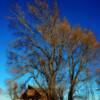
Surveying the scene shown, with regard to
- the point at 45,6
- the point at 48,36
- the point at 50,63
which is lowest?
the point at 50,63

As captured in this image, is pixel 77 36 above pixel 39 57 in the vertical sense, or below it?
above

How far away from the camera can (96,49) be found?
28969 mm

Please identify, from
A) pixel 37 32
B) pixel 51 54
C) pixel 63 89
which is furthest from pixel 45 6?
pixel 63 89

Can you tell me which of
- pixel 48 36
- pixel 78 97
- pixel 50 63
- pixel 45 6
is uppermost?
pixel 45 6

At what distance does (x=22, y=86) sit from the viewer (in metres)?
28.0

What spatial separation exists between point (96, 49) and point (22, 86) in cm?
824

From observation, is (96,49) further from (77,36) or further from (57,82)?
(57,82)

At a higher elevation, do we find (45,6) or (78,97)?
(45,6)

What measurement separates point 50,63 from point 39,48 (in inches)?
70.9

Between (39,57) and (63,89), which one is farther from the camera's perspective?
(63,89)

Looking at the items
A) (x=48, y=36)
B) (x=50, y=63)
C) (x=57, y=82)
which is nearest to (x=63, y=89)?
(x=57, y=82)

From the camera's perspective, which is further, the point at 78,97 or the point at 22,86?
the point at 78,97

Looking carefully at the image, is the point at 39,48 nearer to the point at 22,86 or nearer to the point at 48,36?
the point at 48,36

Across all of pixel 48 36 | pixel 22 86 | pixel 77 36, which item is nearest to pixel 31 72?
pixel 22 86
